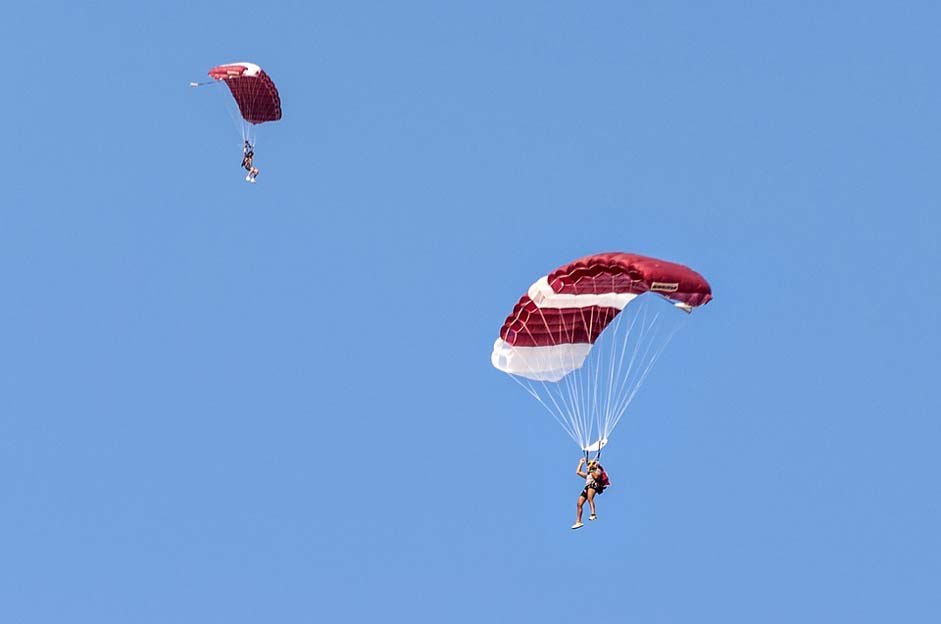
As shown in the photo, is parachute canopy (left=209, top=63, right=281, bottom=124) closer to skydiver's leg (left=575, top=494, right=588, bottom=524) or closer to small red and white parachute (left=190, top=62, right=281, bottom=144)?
small red and white parachute (left=190, top=62, right=281, bottom=144)

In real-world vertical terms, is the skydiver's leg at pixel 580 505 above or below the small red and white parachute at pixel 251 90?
below

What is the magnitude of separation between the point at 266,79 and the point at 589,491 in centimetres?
1603

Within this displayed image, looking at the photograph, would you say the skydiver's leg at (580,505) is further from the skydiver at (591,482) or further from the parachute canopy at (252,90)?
the parachute canopy at (252,90)

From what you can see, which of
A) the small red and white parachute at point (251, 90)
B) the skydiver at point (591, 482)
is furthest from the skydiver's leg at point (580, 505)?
the small red and white parachute at point (251, 90)

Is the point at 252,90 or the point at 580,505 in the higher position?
the point at 252,90

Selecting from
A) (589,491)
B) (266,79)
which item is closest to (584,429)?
(589,491)

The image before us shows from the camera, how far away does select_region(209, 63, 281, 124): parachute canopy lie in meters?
46.1

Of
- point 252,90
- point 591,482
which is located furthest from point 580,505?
point 252,90

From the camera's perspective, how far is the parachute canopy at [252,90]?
46.1m

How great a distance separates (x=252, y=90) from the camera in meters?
46.6

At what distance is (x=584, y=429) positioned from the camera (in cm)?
3359

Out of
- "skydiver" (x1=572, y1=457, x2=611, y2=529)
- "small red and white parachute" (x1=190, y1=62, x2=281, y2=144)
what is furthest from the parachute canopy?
"skydiver" (x1=572, y1=457, x2=611, y2=529)

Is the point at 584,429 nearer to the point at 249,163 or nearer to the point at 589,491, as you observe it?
the point at 589,491

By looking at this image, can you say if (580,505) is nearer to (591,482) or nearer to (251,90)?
(591,482)
